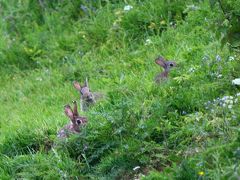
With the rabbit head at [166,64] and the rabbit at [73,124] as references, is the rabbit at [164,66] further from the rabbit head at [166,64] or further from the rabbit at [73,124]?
the rabbit at [73,124]

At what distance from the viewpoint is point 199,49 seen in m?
6.95

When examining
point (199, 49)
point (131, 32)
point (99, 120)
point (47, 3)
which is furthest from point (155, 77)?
point (47, 3)

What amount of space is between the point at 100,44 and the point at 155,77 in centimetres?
218

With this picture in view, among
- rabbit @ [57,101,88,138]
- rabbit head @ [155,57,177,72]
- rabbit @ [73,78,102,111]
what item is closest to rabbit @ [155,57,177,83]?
rabbit head @ [155,57,177,72]

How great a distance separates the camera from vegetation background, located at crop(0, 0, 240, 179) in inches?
208

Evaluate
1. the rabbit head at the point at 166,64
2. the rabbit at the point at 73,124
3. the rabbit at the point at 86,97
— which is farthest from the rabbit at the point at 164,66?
the rabbit at the point at 73,124

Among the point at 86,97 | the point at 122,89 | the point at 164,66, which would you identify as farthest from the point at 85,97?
the point at 164,66

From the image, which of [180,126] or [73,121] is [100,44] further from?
[180,126]

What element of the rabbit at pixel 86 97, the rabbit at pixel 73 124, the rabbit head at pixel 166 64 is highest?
the rabbit head at pixel 166 64

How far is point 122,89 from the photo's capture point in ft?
21.9

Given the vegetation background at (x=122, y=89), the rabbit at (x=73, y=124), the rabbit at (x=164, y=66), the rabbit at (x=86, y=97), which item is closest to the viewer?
the vegetation background at (x=122, y=89)

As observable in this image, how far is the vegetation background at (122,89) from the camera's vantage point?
529cm

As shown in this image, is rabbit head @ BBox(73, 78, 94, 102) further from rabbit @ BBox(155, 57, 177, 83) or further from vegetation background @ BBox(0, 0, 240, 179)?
rabbit @ BBox(155, 57, 177, 83)

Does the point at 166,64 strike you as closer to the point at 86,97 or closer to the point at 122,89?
the point at 122,89
